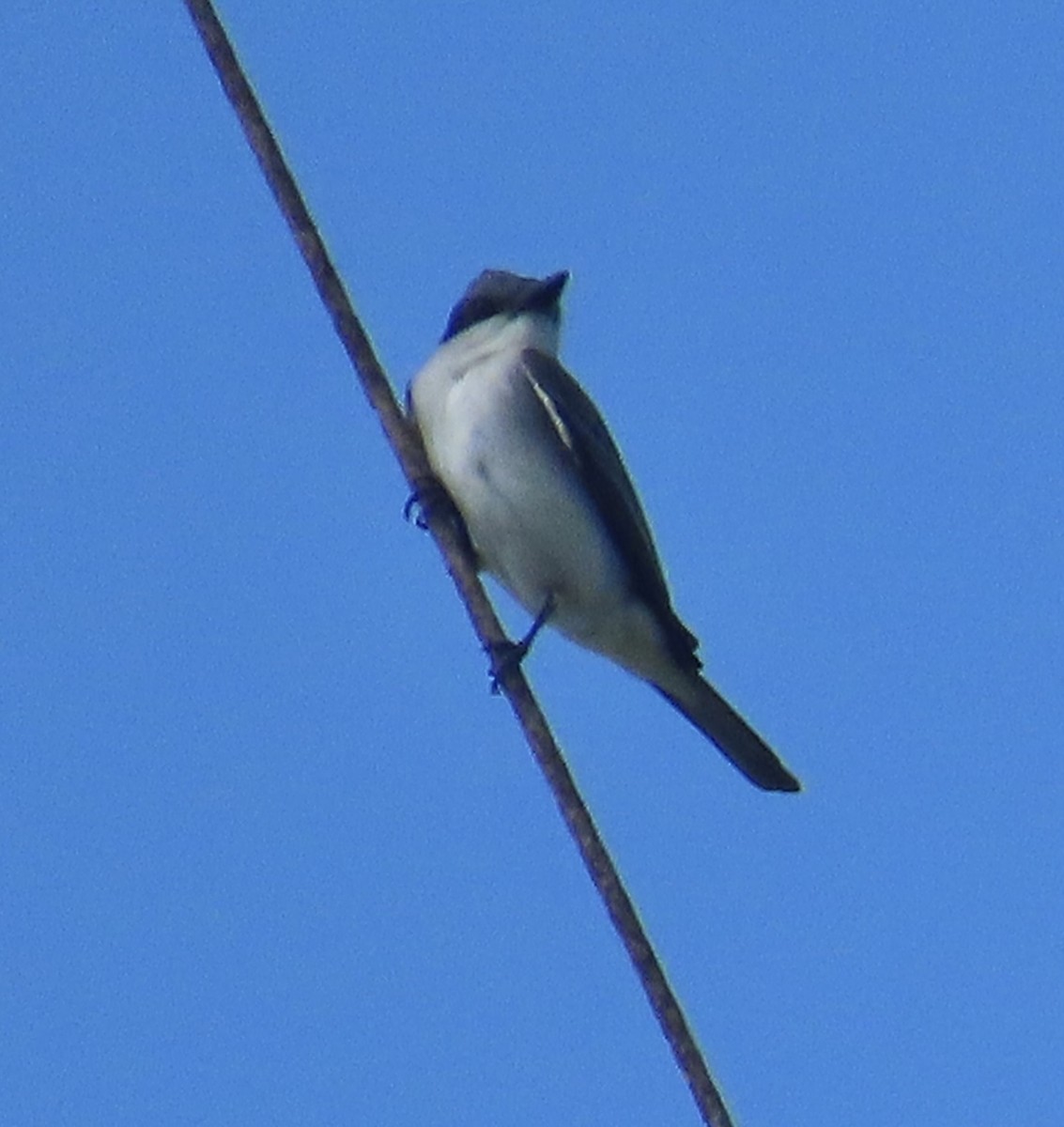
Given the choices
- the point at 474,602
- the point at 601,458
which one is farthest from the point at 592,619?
the point at 474,602

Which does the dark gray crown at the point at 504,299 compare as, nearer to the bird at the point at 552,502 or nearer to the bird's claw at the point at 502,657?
the bird at the point at 552,502

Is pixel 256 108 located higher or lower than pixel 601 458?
lower

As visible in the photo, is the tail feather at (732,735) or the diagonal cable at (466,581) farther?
the tail feather at (732,735)

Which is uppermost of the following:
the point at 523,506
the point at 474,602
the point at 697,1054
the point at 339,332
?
the point at 523,506

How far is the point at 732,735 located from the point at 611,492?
1000 mm

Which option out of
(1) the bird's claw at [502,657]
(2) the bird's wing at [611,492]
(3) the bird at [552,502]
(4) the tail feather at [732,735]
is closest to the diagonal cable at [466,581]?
(1) the bird's claw at [502,657]

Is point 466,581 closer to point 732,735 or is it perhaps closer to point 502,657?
point 502,657

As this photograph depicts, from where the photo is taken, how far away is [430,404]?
28.1ft

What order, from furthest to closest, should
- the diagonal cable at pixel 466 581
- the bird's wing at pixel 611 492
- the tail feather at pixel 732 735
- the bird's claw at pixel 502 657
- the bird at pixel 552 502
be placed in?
the tail feather at pixel 732 735, the bird's wing at pixel 611 492, the bird at pixel 552 502, the bird's claw at pixel 502 657, the diagonal cable at pixel 466 581

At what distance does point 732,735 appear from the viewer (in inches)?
355

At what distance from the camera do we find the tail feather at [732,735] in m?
8.96

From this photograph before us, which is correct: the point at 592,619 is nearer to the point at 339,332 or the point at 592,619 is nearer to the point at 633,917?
the point at 339,332

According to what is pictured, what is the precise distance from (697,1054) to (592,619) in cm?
484

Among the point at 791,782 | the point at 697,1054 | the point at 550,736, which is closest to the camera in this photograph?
the point at 697,1054
